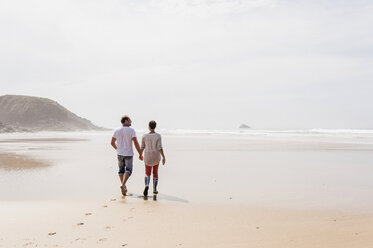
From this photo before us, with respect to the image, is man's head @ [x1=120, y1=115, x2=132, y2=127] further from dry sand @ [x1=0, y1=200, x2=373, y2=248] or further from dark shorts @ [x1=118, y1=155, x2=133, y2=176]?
dry sand @ [x1=0, y1=200, x2=373, y2=248]

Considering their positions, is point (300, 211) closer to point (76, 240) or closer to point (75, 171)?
point (76, 240)

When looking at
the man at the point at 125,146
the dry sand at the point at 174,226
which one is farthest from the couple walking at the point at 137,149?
the dry sand at the point at 174,226

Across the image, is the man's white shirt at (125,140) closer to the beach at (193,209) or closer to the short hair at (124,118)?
the short hair at (124,118)

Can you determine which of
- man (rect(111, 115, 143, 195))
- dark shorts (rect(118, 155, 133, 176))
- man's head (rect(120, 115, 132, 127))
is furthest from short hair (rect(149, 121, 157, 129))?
dark shorts (rect(118, 155, 133, 176))

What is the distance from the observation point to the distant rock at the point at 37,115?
134375mm

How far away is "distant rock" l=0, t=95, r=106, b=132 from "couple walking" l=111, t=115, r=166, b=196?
5015 inches

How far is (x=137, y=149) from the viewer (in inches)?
364

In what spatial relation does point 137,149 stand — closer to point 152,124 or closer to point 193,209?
point 152,124

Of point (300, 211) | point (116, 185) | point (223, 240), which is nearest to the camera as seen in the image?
point (223, 240)

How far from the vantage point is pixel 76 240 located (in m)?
5.20

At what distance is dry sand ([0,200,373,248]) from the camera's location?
500cm

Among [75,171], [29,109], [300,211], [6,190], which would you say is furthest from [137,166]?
[29,109]

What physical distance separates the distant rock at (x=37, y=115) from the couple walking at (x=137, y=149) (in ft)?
418

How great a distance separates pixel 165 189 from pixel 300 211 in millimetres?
4190
